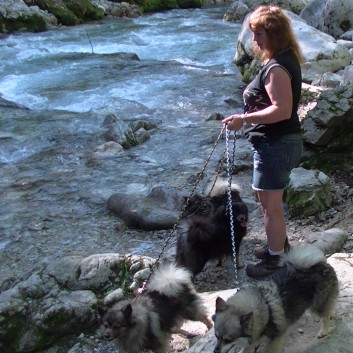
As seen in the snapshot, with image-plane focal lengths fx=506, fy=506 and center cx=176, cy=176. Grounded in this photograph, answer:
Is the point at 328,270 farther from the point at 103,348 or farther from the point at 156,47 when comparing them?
the point at 156,47

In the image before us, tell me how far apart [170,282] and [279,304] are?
0.95m

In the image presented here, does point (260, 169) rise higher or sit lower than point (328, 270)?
higher

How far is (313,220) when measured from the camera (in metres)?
5.47

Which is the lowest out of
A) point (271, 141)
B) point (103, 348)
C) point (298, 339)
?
point (103, 348)

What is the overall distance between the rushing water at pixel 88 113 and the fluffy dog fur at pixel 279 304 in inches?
108

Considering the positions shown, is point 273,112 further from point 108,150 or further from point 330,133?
point 108,150

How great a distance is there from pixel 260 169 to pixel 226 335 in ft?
4.60

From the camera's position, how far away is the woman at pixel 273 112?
3.48 meters

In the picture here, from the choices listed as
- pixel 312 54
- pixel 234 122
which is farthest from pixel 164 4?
pixel 234 122

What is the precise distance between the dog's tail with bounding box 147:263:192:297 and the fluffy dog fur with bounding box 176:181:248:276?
750 mm

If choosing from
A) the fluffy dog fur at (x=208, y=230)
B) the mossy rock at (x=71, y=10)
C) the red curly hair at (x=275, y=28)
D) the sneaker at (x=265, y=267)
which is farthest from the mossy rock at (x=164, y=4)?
the red curly hair at (x=275, y=28)

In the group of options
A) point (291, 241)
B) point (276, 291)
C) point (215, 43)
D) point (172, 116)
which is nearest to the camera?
point (276, 291)

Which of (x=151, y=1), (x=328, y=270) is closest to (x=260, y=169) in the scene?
(x=328, y=270)

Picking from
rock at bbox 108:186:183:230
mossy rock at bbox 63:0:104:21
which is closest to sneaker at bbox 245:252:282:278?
rock at bbox 108:186:183:230
